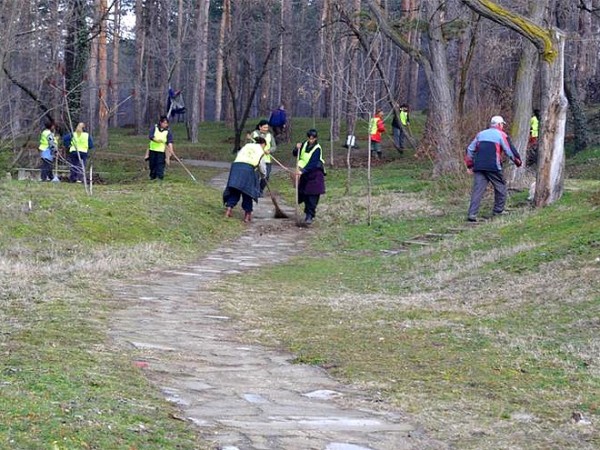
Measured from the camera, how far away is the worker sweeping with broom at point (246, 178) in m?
19.8

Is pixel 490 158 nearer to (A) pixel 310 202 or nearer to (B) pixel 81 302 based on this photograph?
(A) pixel 310 202

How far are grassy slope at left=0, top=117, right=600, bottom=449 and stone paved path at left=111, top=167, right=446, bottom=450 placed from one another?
0.22 metres

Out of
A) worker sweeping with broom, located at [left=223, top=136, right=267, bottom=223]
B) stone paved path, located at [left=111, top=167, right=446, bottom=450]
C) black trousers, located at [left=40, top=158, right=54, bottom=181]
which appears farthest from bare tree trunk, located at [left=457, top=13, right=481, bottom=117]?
stone paved path, located at [left=111, top=167, right=446, bottom=450]

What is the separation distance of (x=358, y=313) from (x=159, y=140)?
47.9 feet

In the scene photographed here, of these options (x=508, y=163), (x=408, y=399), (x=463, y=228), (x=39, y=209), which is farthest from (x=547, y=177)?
(x=408, y=399)

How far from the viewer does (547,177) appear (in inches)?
680

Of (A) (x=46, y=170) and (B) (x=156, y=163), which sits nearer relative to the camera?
(B) (x=156, y=163)

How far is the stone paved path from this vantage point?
5836 mm

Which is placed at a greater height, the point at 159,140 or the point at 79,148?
the point at 159,140

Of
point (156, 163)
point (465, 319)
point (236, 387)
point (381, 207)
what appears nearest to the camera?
point (236, 387)

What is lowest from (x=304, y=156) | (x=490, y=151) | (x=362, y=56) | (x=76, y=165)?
Result: (x=76, y=165)

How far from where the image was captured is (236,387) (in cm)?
711

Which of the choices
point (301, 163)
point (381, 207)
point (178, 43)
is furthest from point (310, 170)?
point (178, 43)

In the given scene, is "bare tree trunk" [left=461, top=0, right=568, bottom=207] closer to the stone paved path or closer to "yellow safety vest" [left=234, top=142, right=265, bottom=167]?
"yellow safety vest" [left=234, top=142, right=265, bottom=167]
